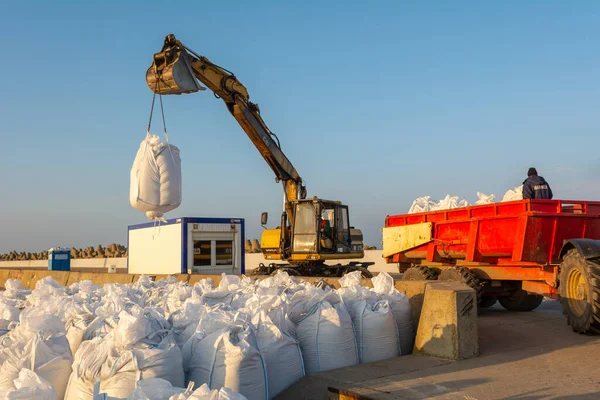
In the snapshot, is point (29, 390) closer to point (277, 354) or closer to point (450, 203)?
point (277, 354)

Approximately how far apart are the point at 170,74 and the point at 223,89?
3.82m

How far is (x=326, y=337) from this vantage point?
5.39m

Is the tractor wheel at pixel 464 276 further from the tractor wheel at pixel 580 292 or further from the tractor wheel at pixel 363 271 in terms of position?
the tractor wheel at pixel 363 271

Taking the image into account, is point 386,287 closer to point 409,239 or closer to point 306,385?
point 306,385

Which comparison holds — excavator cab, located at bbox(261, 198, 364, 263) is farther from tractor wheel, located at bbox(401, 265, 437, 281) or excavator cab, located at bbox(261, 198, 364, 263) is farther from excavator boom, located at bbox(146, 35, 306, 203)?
tractor wheel, located at bbox(401, 265, 437, 281)

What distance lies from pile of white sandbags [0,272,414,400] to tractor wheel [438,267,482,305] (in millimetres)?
2837

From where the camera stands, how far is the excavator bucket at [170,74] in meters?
9.72

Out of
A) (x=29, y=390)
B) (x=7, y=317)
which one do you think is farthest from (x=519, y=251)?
(x=29, y=390)

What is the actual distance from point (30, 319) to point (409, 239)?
7.84 metres

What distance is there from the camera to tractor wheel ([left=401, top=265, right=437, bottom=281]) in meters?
10.1

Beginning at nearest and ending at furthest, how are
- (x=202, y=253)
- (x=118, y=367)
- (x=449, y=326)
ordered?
(x=118, y=367)
(x=449, y=326)
(x=202, y=253)

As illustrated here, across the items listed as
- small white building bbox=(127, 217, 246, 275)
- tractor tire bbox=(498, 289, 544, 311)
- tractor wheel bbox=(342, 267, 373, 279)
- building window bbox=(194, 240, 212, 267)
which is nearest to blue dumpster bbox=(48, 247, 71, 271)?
small white building bbox=(127, 217, 246, 275)

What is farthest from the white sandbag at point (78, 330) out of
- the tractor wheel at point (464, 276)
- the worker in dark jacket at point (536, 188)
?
the worker in dark jacket at point (536, 188)

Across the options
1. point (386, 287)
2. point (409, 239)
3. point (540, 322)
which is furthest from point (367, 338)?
point (409, 239)
